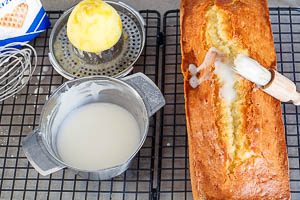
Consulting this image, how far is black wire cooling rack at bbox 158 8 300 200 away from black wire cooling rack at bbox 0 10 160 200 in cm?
3

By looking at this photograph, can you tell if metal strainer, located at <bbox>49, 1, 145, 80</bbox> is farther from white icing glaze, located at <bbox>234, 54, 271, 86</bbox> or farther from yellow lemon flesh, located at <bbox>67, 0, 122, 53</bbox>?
white icing glaze, located at <bbox>234, 54, 271, 86</bbox>

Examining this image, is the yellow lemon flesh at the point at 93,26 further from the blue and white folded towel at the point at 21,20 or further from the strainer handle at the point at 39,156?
the strainer handle at the point at 39,156

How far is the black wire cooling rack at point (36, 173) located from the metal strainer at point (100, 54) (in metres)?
0.04

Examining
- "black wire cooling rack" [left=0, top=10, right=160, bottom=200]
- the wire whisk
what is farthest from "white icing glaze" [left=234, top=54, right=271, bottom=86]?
the wire whisk

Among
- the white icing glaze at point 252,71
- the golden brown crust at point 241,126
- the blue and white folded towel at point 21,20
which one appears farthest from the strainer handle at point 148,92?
the blue and white folded towel at point 21,20

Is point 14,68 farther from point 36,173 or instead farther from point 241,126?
point 241,126

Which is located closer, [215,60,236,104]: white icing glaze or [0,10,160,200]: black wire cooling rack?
[215,60,236,104]: white icing glaze

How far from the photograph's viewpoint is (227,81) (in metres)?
1.14

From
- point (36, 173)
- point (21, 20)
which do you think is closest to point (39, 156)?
point (36, 173)

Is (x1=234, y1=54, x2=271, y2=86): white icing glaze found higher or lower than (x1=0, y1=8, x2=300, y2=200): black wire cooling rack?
higher

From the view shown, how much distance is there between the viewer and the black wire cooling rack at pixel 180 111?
1260mm

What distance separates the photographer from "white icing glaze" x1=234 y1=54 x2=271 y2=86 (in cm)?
108

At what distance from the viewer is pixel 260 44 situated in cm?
119

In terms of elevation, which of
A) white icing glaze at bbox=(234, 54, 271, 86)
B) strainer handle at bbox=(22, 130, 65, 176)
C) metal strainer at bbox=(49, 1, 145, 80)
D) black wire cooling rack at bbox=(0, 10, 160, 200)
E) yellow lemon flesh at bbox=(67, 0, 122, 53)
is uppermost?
white icing glaze at bbox=(234, 54, 271, 86)
